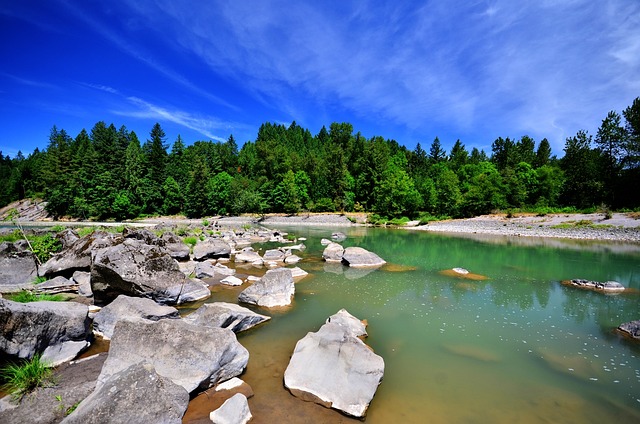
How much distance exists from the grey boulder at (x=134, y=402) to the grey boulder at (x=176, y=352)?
2.33 feet

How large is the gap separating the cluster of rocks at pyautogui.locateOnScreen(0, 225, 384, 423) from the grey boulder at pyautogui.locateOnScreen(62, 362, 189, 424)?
0.05 ft

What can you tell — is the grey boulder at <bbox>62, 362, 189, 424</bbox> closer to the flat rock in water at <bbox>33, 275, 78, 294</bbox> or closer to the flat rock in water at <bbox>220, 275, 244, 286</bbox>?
the flat rock in water at <bbox>220, 275, 244, 286</bbox>

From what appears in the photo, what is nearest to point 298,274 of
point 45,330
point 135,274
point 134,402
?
point 135,274

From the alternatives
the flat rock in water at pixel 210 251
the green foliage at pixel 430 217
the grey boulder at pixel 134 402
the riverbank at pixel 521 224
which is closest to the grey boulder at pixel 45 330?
the grey boulder at pixel 134 402

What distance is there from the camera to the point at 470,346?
921 cm

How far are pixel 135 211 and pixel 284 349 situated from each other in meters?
74.8

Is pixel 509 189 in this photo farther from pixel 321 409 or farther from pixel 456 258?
pixel 321 409

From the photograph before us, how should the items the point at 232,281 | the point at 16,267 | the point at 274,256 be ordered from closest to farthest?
the point at 16,267
the point at 232,281
the point at 274,256

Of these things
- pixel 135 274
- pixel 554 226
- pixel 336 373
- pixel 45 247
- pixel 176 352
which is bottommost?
pixel 554 226

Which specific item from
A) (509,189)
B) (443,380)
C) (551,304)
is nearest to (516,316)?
(551,304)

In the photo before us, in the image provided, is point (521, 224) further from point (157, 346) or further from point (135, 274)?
point (157, 346)

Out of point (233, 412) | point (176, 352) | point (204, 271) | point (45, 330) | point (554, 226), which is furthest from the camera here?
point (554, 226)

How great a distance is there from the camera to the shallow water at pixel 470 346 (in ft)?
20.6

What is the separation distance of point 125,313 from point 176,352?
12.6 feet
